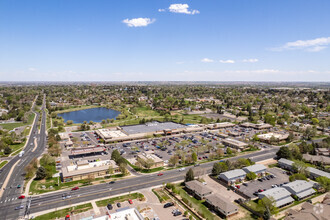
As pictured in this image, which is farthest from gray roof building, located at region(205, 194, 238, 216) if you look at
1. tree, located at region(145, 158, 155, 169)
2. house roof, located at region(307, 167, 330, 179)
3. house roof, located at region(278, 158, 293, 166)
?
house roof, located at region(278, 158, 293, 166)

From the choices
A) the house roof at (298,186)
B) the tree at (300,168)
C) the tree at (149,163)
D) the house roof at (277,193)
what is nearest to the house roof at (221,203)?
the house roof at (277,193)

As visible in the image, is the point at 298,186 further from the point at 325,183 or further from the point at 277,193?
the point at 325,183

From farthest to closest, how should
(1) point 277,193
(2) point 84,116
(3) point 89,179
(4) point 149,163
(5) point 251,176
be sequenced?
(2) point 84,116 < (4) point 149,163 < (5) point 251,176 < (3) point 89,179 < (1) point 277,193

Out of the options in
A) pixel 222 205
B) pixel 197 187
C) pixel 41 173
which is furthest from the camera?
pixel 41 173

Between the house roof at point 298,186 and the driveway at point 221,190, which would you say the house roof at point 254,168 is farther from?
the driveway at point 221,190

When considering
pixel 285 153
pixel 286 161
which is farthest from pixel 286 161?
pixel 285 153

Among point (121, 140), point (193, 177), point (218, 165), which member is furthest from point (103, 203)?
point (121, 140)

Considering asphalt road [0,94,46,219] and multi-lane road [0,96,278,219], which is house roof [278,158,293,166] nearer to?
multi-lane road [0,96,278,219]

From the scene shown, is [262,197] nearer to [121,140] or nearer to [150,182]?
[150,182]
